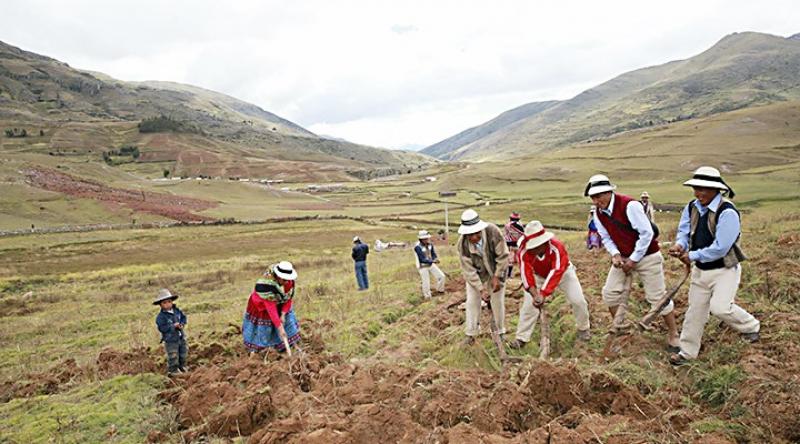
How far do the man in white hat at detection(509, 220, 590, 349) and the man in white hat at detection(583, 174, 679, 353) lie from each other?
0.47 metres

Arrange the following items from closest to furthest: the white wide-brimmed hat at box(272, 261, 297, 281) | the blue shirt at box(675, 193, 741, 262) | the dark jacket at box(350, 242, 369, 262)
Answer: the blue shirt at box(675, 193, 741, 262)
the white wide-brimmed hat at box(272, 261, 297, 281)
the dark jacket at box(350, 242, 369, 262)

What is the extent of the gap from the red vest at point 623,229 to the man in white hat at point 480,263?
154 centimetres

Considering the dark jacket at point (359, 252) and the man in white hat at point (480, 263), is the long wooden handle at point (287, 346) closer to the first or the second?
the man in white hat at point (480, 263)

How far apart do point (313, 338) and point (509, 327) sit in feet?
12.1

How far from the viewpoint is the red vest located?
6.21m

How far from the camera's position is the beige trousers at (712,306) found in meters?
5.35

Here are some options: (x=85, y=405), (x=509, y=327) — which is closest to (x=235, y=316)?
(x=85, y=405)

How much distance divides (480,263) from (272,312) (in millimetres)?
3536

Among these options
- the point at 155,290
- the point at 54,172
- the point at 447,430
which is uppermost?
the point at 54,172

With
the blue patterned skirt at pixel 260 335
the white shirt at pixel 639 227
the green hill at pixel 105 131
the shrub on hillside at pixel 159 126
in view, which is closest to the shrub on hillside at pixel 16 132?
the green hill at pixel 105 131

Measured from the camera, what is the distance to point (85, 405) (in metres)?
6.70

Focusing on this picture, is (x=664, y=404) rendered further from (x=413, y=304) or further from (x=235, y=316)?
(x=235, y=316)

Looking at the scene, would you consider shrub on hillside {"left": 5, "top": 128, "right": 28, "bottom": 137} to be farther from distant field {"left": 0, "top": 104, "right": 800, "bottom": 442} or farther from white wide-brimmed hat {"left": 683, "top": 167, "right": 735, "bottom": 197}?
white wide-brimmed hat {"left": 683, "top": 167, "right": 735, "bottom": 197}

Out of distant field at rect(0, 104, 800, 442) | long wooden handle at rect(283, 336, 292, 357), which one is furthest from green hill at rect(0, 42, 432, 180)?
long wooden handle at rect(283, 336, 292, 357)
